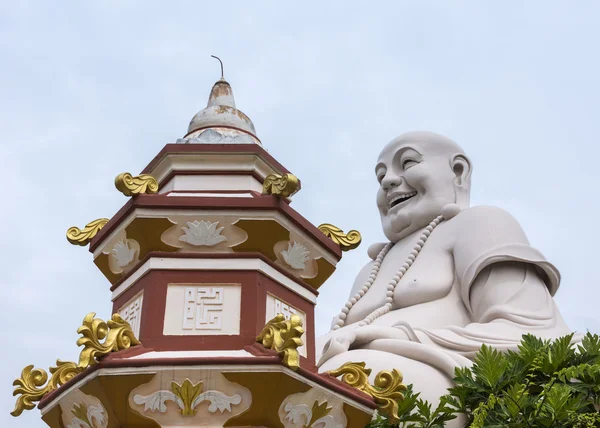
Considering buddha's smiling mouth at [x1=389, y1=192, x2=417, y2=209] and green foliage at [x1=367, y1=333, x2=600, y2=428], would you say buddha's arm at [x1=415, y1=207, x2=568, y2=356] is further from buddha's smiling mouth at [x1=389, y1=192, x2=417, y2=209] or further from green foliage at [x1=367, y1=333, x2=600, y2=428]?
green foliage at [x1=367, y1=333, x2=600, y2=428]

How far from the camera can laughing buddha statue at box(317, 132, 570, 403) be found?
18.2 feet

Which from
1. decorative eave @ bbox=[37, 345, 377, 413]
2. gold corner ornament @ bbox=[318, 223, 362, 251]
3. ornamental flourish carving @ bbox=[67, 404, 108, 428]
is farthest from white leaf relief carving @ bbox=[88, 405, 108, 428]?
gold corner ornament @ bbox=[318, 223, 362, 251]

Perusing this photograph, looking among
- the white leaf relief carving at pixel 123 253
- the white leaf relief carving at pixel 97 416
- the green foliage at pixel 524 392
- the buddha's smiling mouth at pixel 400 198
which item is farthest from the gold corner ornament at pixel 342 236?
the buddha's smiling mouth at pixel 400 198

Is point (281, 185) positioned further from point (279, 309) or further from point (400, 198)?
point (400, 198)

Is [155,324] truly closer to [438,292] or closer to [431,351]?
[431,351]

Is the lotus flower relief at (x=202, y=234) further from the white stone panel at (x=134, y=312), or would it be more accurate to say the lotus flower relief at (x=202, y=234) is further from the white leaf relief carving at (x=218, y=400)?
the white leaf relief carving at (x=218, y=400)

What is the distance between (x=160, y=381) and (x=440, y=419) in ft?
5.14

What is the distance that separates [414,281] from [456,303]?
0.34 metres

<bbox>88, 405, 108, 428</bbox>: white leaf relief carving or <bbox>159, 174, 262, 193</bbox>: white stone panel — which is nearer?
<bbox>88, 405, 108, 428</bbox>: white leaf relief carving

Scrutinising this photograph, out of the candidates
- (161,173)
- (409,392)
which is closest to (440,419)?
(409,392)

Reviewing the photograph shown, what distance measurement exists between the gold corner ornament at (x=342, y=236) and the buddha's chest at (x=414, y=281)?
2.26m

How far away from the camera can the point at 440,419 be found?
180 inches

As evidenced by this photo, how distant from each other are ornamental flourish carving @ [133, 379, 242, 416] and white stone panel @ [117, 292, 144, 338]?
36cm

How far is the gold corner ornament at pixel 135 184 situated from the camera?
4.13 m
